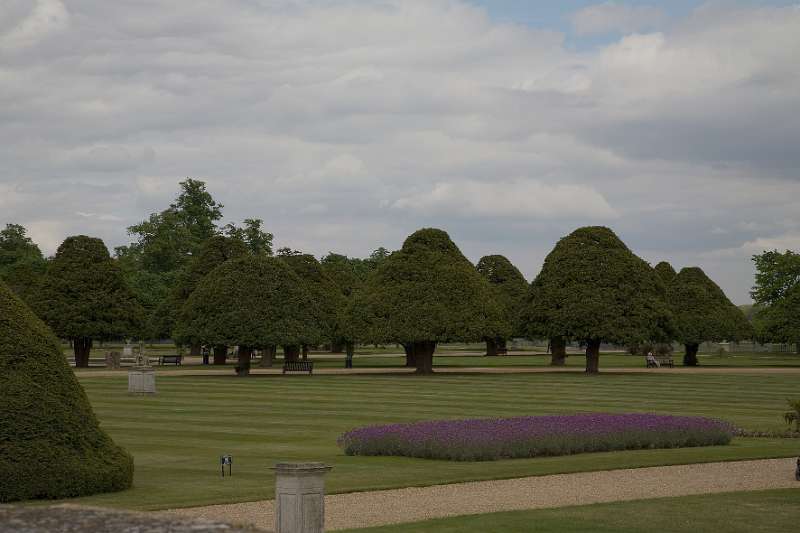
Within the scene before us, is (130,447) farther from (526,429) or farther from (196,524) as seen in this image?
(196,524)

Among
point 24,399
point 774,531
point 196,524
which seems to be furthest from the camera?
point 24,399

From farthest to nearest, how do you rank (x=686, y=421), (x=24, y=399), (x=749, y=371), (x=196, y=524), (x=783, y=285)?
(x=783, y=285) → (x=749, y=371) → (x=686, y=421) → (x=24, y=399) → (x=196, y=524)

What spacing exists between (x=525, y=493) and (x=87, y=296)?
62833 mm

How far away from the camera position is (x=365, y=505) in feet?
63.1

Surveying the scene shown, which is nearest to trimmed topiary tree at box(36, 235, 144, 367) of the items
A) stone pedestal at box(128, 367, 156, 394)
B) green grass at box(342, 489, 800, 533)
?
stone pedestal at box(128, 367, 156, 394)

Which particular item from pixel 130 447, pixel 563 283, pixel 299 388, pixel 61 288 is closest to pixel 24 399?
pixel 130 447

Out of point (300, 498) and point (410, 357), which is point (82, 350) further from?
point (300, 498)

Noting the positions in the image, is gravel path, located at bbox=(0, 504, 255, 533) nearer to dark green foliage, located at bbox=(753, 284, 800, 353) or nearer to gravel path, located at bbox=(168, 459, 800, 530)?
gravel path, located at bbox=(168, 459, 800, 530)

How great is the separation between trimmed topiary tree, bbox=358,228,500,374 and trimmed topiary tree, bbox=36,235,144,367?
19.0 meters

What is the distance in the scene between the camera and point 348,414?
37.5 m

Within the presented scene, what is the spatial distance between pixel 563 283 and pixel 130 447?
157 feet

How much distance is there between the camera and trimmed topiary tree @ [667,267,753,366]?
264 feet

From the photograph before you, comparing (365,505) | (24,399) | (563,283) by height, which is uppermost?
(563,283)

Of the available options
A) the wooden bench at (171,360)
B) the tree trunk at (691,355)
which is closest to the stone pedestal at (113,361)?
the wooden bench at (171,360)
